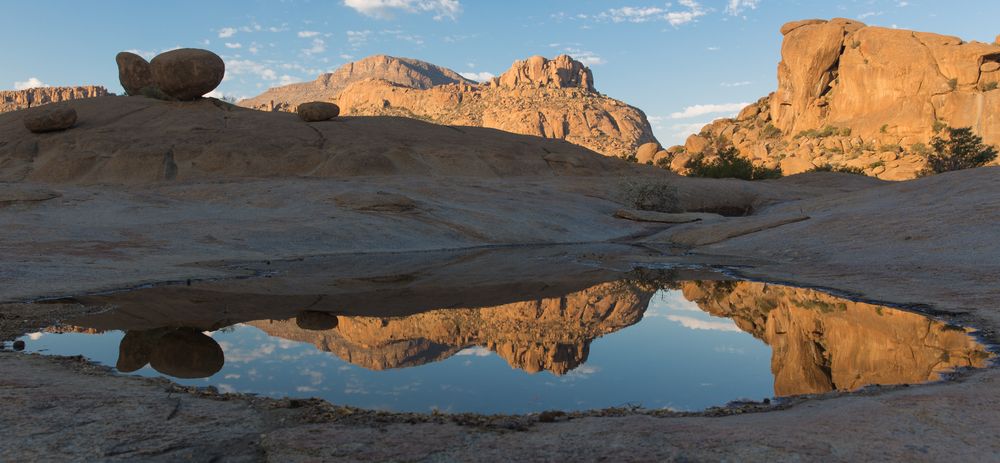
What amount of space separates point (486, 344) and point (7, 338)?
613 cm

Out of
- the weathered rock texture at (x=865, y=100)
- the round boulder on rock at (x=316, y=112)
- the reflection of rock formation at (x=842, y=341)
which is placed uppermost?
the weathered rock texture at (x=865, y=100)

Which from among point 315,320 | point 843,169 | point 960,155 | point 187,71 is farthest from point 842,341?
point 843,169

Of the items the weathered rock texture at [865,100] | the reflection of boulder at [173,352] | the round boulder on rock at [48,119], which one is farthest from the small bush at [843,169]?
the reflection of boulder at [173,352]

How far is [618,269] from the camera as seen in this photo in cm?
1903

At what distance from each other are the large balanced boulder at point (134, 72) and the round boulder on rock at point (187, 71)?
2167mm

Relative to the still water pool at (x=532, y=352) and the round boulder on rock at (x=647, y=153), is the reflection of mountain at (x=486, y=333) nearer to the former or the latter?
the still water pool at (x=532, y=352)

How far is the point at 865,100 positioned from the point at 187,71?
3387 inches

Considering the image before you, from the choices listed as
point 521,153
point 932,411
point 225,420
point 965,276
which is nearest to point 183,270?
point 225,420

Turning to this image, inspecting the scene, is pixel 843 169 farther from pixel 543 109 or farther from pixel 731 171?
pixel 543 109

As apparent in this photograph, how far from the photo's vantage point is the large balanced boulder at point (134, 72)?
53719 mm

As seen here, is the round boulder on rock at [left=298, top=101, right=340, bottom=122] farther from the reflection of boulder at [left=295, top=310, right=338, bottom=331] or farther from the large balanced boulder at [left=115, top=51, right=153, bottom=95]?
the reflection of boulder at [left=295, top=310, right=338, bottom=331]

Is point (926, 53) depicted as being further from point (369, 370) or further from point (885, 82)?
point (369, 370)

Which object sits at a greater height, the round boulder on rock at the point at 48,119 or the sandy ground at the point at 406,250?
the round boulder on rock at the point at 48,119

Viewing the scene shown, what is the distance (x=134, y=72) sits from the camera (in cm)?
5425
